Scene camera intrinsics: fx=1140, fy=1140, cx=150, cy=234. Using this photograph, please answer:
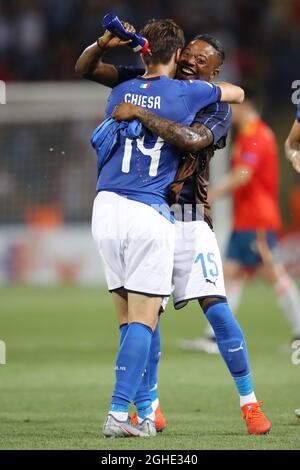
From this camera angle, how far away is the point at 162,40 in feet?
21.3

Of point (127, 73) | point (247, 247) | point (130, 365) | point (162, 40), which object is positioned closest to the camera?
point (130, 365)

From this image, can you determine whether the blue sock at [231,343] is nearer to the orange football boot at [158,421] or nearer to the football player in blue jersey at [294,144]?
the orange football boot at [158,421]

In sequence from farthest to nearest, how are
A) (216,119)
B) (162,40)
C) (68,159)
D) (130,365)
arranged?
(68,159), (216,119), (162,40), (130,365)

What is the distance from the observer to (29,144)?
18359 mm

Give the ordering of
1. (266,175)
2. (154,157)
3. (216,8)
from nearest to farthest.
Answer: (154,157) → (266,175) → (216,8)

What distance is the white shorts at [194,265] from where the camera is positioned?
21.8 ft

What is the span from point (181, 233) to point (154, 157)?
0.52 m

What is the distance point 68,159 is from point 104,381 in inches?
375

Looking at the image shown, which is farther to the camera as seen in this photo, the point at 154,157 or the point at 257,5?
the point at 257,5

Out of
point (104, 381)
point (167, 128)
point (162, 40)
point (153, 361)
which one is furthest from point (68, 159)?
point (167, 128)

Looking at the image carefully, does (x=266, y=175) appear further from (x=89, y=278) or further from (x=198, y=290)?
(x=89, y=278)

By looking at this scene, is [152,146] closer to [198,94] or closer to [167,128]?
[167,128]

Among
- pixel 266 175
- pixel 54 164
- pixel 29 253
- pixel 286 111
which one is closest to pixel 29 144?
pixel 54 164

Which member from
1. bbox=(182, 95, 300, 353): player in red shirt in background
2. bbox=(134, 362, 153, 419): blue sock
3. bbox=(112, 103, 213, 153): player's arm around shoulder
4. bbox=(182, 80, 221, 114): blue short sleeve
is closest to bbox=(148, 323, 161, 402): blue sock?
bbox=(134, 362, 153, 419): blue sock
